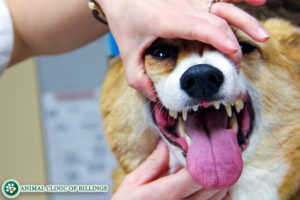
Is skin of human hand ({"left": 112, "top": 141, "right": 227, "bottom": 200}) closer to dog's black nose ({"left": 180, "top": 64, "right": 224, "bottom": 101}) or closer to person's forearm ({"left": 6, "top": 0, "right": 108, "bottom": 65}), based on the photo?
dog's black nose ({"left": 180, "top": 64, "right": 224, "bottom": 101})

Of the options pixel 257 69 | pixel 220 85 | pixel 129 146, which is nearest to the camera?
pixel 220 85

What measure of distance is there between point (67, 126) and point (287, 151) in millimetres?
957

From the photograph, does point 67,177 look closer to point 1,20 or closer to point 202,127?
point 1,20

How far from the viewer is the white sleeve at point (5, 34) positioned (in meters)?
0.93

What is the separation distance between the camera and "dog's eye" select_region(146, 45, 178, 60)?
71cm

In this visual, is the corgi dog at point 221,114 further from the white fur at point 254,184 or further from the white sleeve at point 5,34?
the white sleeve at point 5,34

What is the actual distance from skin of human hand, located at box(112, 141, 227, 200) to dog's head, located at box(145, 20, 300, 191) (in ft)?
0.10

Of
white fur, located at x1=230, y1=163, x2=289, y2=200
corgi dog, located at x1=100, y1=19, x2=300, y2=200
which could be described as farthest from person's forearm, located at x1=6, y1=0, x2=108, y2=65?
white fur, located at x1=230, y1=163, x2=289, y2=200

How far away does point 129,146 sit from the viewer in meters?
0.89

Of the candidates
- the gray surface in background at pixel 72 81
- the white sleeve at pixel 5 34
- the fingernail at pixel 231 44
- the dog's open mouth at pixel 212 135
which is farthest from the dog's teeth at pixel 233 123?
the gray surface in background at pixel 72 81

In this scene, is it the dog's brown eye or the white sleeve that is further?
the white sleeve

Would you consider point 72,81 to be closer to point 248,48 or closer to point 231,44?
point 248,48

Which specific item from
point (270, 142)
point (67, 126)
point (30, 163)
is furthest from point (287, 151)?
point (30, 163)

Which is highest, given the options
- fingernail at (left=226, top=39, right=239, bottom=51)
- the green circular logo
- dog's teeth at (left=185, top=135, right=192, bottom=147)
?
fingernail at (left=226, top=39, right=239, bottom=51)
